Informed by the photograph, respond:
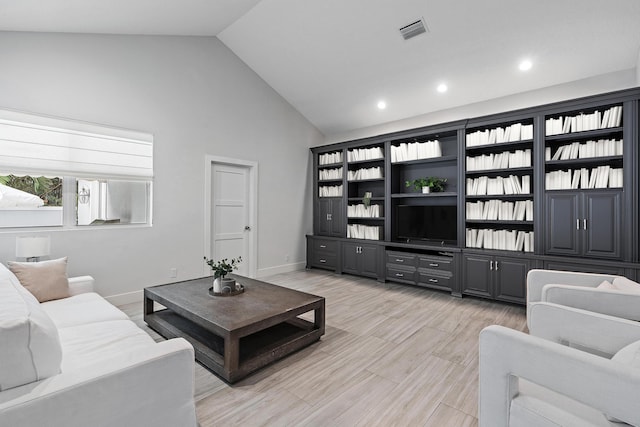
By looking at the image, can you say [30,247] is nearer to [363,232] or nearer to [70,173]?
[70,173]

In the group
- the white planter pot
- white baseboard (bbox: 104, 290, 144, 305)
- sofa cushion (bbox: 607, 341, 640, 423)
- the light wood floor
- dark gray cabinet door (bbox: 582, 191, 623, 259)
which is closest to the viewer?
sofa cushion (bbox: 607, 341, 640, 423)

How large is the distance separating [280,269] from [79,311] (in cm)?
349

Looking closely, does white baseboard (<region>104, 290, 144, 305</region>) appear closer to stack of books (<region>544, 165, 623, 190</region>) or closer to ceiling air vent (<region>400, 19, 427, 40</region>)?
ceiling air vent (<region>400, 19, 427, 40</region>)

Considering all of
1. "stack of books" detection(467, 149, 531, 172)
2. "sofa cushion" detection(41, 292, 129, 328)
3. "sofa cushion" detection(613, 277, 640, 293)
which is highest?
"stack of books" detection(467, 149, 531, 172)

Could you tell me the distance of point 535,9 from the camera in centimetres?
303

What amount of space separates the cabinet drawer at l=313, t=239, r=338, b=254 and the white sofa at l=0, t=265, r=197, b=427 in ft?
14.2

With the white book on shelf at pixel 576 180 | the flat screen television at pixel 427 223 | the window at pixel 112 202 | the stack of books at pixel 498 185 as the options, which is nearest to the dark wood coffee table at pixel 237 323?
the window at pixel 112 202

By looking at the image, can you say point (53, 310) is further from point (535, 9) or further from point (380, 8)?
point (535, 9)

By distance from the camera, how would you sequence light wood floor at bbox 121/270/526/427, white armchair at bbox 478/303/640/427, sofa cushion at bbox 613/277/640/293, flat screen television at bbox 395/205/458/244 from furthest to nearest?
flat screen television at bbox 395/205/458/244 < sofa cushion at bbox 613/277/640/293 < light wood floor at bbox 121/270/526/427 < white armchair at bbox 478/303/640/427

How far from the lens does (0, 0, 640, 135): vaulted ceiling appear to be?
3.01m

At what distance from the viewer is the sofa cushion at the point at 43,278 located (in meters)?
2.45

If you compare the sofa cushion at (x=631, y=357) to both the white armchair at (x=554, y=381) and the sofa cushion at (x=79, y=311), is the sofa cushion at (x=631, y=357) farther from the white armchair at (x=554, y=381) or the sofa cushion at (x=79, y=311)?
the sofa cushion at (x=79, y=311)

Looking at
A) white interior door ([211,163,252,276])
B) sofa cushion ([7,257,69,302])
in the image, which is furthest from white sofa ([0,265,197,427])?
white interior door ([211,163,252,276])

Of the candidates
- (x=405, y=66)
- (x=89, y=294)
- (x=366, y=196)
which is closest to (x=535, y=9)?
(x=405, y=66)
